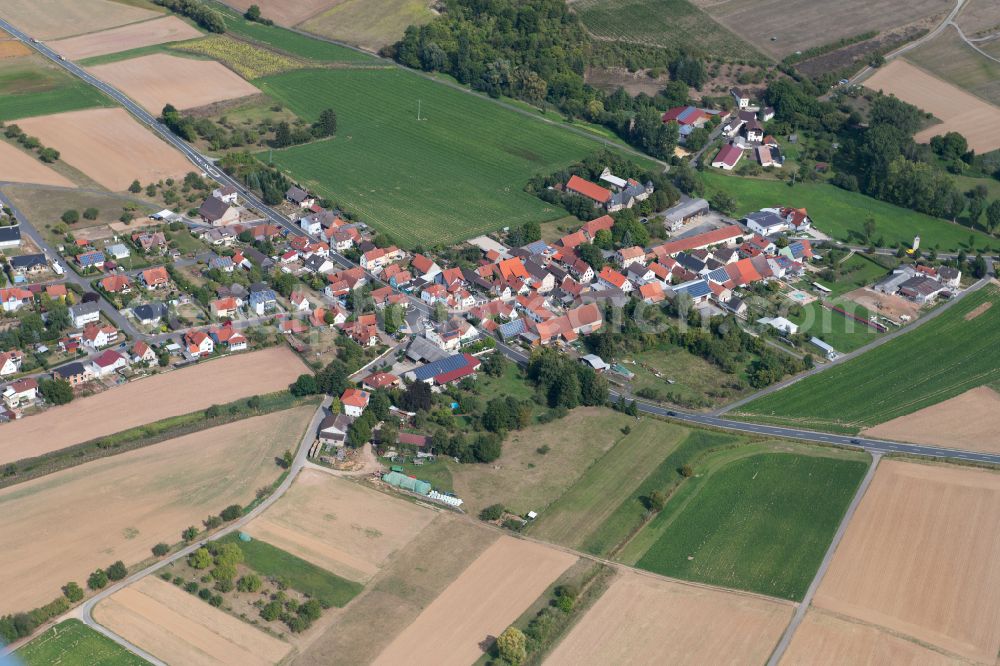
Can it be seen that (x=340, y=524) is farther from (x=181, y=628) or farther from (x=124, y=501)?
(x=124, y=501)

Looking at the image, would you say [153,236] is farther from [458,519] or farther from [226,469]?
[458,519]

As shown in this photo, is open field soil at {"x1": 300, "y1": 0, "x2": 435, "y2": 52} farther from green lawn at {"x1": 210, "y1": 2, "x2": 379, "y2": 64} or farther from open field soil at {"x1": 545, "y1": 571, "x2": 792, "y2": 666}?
open field soil at {"x1": 545, "y1": 571, "x2": 792, "y2": 666}

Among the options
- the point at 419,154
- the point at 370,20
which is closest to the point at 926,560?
the point at 419,154

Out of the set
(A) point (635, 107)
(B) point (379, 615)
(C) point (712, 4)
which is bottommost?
(B) point (379, 615)

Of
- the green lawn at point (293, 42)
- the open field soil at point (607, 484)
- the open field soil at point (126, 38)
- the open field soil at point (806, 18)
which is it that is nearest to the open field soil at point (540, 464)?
the open field soil at point (607, 484)

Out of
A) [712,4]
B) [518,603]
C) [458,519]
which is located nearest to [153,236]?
[458,519]

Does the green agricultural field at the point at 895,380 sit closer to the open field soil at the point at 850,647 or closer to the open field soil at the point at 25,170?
the open field soil at the point at 850,647
